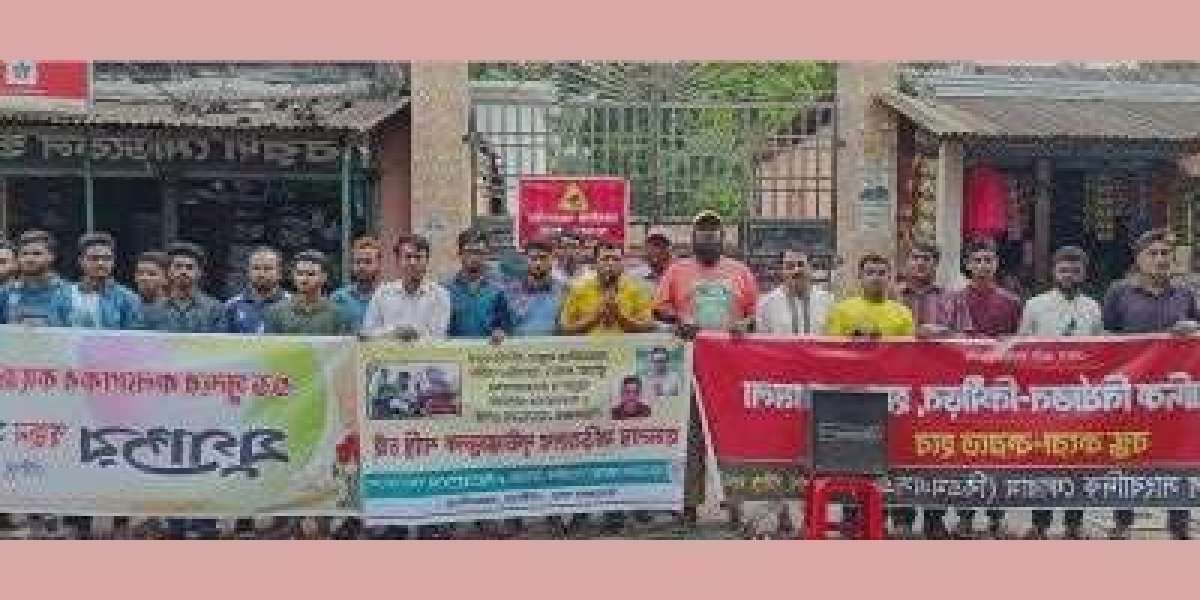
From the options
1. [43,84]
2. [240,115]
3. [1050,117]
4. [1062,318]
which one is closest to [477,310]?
[1062,318]

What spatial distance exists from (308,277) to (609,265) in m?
1.60

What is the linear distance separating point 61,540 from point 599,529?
9.37ft

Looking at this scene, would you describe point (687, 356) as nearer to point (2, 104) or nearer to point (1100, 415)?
point (1100, 415)

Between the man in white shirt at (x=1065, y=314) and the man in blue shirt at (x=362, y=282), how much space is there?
3591 millimetres

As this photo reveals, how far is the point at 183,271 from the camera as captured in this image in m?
8.56

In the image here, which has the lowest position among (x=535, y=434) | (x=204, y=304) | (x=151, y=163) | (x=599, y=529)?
(x=599, y=529)

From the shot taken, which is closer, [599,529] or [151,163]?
[599,529]

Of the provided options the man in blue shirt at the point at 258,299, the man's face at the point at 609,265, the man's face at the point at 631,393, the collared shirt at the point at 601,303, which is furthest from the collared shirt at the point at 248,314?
the man's face at the point at 631,393

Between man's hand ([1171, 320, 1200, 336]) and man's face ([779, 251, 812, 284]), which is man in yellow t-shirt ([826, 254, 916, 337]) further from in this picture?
man's hand ([1171, 320, 1200, 336])

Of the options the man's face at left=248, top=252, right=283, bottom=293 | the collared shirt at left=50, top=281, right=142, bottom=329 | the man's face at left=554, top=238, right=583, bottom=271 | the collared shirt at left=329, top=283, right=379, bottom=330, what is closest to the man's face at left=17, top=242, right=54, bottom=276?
the collared shirt at left=50, top=281, right=142, bottom=329

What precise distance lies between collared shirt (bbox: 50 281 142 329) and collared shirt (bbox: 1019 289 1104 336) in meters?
4.83

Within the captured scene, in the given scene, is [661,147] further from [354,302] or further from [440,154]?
[354,302]

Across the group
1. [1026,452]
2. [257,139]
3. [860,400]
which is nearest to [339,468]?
[860,400]

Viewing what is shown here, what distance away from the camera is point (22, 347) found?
27.3 ft
